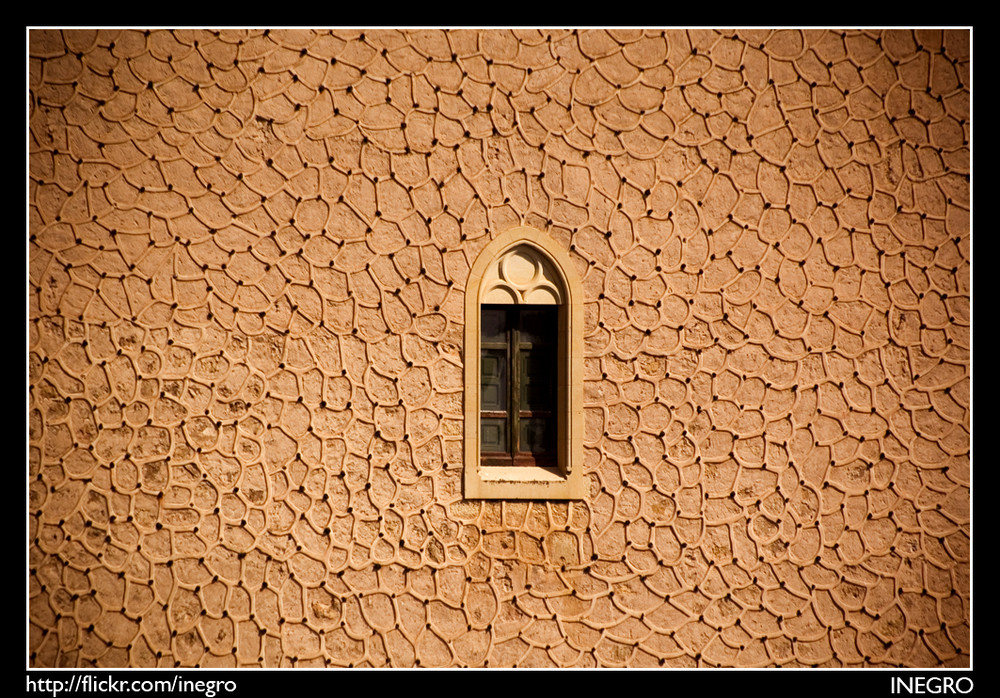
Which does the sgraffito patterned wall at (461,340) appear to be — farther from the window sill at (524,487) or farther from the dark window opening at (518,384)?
the dark window opening at (518,384)

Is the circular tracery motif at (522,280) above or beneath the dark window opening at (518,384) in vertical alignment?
above

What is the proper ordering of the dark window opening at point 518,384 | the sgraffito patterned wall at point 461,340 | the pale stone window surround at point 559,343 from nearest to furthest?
the sgraffito patterned wall at point 461,340
the pale stone window surround at point 559,343
the dark window opening at point 518,384

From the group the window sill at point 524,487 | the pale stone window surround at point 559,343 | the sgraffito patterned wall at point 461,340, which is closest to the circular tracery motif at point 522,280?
the pale stone window surround at point 559,343

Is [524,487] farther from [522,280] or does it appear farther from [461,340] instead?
[522,280]

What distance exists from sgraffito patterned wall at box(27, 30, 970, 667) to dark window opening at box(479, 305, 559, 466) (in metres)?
0.23

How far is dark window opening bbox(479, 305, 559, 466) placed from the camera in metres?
4.24

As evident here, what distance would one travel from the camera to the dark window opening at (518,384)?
4.24 meters

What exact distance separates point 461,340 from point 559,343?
62 centimetres

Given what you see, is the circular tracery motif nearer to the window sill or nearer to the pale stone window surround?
the pale stone window surround

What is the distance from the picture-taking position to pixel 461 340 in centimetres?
412

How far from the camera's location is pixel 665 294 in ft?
13.7

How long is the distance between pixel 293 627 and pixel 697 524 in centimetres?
248

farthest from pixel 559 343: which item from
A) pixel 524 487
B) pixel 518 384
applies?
pixel 524 487

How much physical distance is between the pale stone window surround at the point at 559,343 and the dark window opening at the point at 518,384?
0.20 ft
